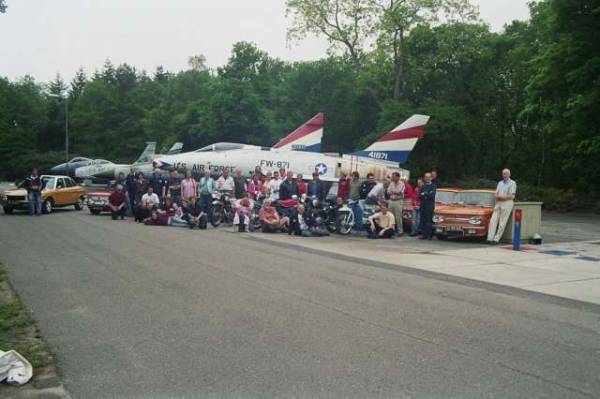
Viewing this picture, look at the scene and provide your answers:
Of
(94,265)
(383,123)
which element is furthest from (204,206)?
(383,123)

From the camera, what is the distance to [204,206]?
65.7 ft

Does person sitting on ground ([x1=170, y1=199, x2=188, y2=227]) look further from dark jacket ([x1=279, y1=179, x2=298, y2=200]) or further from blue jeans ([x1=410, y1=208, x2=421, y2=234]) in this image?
blue jeans ([x1=410, y1=208, x2=421, y2=234])

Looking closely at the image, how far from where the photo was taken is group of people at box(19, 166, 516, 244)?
680 inches

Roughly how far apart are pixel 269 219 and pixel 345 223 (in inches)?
93.2

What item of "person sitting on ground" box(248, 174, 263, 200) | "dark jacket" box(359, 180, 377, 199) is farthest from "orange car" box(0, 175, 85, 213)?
"dark jacket" box(359, 180, 377, 199)

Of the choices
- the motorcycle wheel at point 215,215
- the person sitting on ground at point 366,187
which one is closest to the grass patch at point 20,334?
the motorcycle wheel at point 215,215

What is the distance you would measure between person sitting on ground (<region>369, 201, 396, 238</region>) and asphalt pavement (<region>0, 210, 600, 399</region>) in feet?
20.5

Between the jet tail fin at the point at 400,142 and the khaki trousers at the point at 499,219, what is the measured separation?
10785 mm

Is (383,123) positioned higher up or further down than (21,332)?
higher up

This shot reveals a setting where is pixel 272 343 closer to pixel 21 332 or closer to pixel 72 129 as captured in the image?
pixel 21 332

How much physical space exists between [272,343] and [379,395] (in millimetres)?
1648

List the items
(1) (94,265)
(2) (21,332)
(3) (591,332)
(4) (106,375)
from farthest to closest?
(1) (94,265), (3) (591,332), (2) (21,332), (4) (106,375)

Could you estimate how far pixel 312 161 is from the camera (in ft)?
89.5

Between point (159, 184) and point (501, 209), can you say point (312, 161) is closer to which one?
point (159, 184)
